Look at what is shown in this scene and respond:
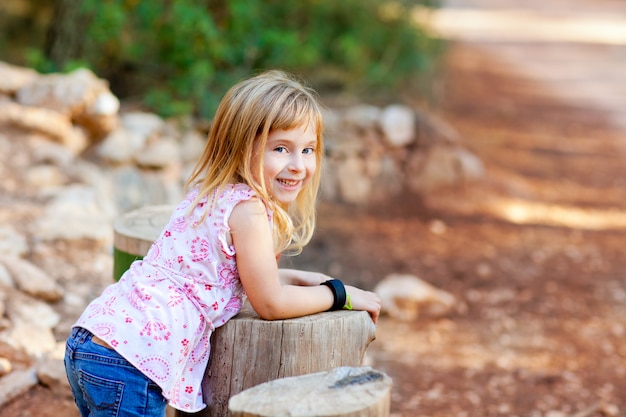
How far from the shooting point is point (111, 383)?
2184mm

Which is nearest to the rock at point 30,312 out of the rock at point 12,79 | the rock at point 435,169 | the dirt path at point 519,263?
the dirt path at point 519,263

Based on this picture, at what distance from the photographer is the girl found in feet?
7.22

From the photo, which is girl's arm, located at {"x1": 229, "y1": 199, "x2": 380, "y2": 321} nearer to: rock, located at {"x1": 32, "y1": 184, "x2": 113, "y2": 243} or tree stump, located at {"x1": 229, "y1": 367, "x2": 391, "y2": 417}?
tree stump, located at {"x1": 229, "y1": 367, "x2": 391, "y2": 417}

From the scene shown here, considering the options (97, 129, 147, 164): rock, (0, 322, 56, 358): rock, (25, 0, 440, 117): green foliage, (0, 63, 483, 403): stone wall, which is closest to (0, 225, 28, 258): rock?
(0, 63, 483, 403): stone wall

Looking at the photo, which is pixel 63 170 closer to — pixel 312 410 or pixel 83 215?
pixel 83 215

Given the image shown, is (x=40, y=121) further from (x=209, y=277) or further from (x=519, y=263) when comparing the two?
(x=209, y=277)

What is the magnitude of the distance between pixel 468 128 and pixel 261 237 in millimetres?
8934

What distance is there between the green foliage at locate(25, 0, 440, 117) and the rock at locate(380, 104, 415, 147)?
83 cm

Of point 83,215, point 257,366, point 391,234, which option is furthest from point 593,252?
point 257,366

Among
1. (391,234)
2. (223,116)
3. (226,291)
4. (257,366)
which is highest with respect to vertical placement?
(223,116)

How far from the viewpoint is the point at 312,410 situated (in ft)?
6.41

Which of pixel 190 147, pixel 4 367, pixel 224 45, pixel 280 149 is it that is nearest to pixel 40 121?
pixel 190 147

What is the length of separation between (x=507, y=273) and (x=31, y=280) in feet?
12.0

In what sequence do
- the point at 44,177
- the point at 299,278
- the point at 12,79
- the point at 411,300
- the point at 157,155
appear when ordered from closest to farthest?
the point at 299,278 < the point at 44,177 < the point at 411,300 < the point at 12,79 < the point at 157,155
